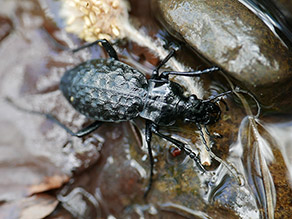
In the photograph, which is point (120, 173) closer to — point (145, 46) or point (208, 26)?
point (145, 46)

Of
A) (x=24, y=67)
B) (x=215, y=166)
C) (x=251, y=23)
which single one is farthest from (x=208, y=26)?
(x=24, y=67)

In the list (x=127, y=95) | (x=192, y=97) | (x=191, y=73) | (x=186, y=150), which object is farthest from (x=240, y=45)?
(x=127, y=95)

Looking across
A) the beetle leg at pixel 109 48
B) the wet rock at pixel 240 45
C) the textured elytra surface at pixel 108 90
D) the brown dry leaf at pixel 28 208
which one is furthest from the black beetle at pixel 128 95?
the brown dry leaf at pixel 28 208

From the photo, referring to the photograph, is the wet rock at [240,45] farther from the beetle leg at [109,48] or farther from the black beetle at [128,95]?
the beetle leg at [109,48]

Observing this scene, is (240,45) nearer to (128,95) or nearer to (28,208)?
(128,95)

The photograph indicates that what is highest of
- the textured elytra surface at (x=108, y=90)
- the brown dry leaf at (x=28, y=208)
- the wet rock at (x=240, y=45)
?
the wet rock at (x=240, y=45)

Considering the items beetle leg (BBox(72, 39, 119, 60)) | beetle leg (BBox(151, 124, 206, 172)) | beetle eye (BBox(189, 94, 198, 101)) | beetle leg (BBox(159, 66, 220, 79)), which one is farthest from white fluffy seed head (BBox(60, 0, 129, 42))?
beetle leg (BBox(151, 124, 206, 172))
